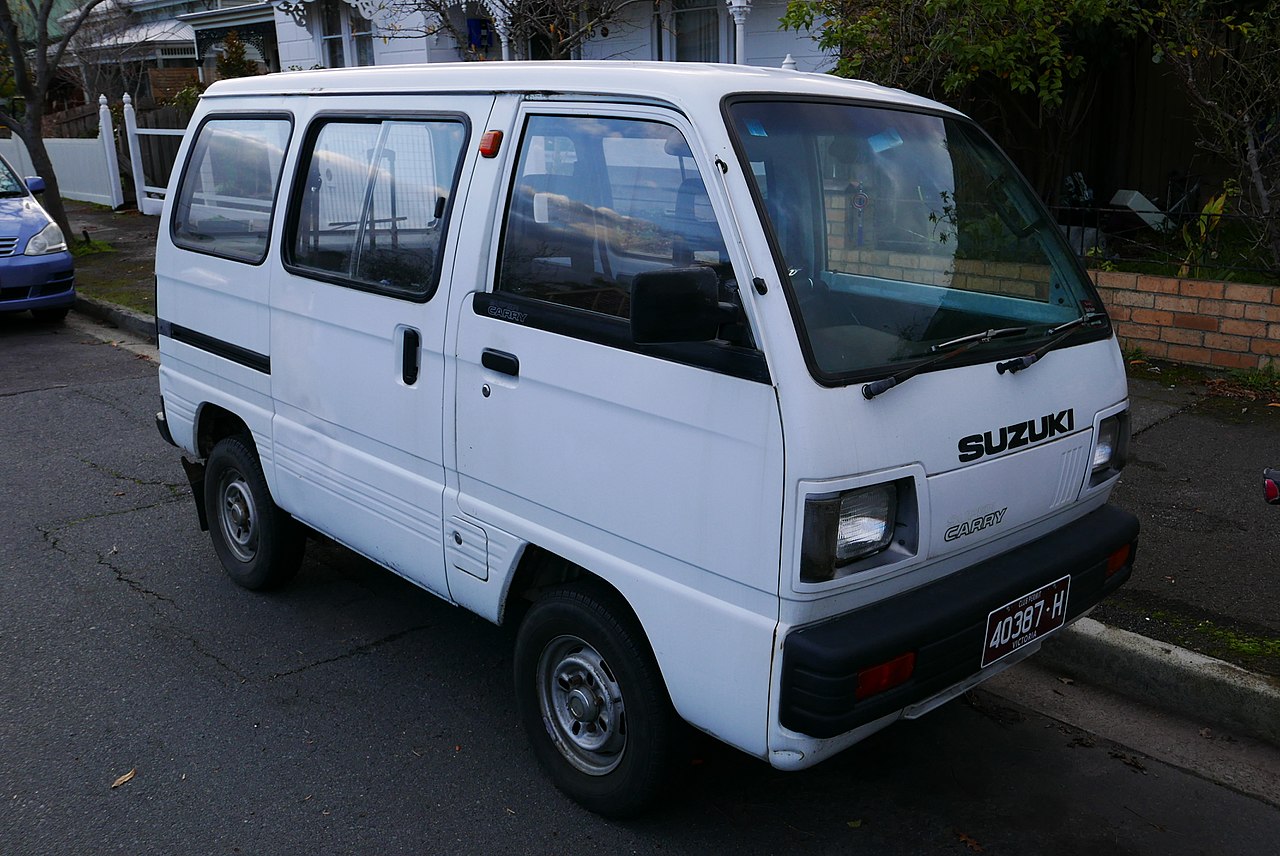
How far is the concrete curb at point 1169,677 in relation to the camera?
12.5 feet

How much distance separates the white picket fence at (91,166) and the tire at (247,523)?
16046 mm

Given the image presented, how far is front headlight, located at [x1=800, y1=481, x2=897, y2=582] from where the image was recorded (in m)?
2.68

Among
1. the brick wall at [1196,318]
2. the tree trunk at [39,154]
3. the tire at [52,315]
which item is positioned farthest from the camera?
the tree trunk at [39,154]

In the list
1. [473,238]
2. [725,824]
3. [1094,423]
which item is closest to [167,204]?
[473,238]

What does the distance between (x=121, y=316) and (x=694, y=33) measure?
22.4 feet

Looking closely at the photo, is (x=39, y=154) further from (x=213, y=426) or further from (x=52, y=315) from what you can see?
(x=213, y=426)

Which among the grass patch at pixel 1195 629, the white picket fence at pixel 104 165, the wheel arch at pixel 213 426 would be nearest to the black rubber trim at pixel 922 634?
the grass patch at pixel 1195 629

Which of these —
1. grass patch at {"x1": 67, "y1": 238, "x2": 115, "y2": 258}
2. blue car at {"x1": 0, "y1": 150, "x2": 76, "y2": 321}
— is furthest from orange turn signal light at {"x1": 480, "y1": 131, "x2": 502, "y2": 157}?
grass patch at {"x1": 67, "y1": 238, "x2": 115, "y2": 258}

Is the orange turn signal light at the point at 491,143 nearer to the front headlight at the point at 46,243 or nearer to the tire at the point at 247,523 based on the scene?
the tire at the point at 247,523

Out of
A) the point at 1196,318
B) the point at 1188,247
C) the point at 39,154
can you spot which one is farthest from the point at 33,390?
the point at 1188,247

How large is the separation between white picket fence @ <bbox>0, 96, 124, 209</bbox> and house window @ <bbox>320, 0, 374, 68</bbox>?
3907mm

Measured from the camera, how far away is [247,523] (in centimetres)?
499

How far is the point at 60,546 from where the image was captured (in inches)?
217

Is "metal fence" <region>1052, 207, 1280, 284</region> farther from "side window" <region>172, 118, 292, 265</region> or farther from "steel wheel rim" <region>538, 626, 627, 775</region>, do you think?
"steel wheel rim" <region>538, 626, 627, 775</region>
